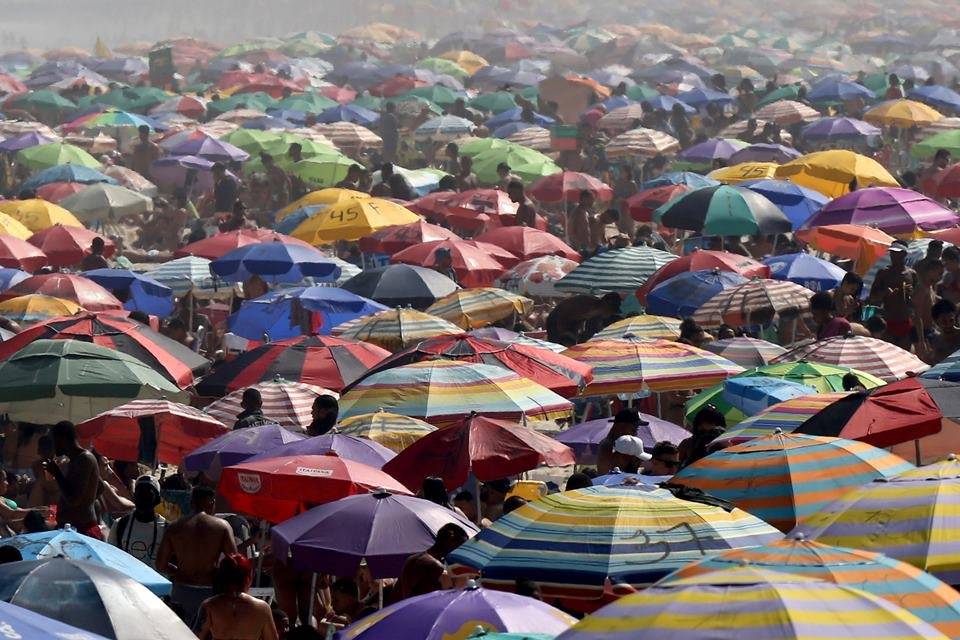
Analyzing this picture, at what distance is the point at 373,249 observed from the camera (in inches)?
858

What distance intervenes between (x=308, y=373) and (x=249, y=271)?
519 centimetres

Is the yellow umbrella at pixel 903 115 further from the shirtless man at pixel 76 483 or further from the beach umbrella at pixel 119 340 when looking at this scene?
the shirtless man at pixel 76 483

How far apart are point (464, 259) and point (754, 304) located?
158 inches

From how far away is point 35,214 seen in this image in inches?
894

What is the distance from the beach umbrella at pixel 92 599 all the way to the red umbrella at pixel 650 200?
667 inches

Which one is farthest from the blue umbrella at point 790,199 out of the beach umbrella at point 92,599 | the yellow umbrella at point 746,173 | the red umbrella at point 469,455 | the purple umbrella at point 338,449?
the beach umbrella at point 92,599

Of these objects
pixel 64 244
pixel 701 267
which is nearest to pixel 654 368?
pixel 701 267

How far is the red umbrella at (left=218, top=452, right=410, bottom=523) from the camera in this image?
33.4 feet

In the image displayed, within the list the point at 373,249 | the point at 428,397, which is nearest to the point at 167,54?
the point at 373,249

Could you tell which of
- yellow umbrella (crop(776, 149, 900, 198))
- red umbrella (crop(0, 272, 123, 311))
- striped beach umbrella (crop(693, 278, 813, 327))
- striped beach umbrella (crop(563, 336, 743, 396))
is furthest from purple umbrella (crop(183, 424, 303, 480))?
yellow umbrella (crop(776, 149, 900, 198))

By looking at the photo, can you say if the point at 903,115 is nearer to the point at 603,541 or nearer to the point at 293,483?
the point at 293,483

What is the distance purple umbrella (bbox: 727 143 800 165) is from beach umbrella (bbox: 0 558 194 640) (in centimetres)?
2336

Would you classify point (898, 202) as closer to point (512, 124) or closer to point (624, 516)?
point (624, 516)

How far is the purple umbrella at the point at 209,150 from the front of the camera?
31.4m
